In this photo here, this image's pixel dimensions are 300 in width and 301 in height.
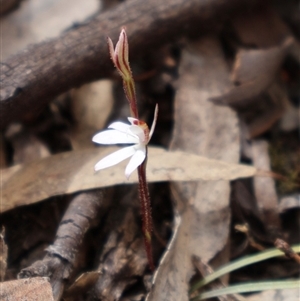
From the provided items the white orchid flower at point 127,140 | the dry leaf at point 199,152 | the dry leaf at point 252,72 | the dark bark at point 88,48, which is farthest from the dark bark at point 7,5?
the white orchid flower at point 127,140

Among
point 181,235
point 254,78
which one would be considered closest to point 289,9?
point 254,78

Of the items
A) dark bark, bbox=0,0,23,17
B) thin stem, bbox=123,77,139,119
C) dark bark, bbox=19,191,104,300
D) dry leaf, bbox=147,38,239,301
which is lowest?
dry leaf, bbox=147,38,239,301

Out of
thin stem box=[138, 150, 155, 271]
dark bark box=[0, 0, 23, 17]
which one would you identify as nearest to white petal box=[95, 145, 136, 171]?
thin stem box=[138, 150, 155, 271]

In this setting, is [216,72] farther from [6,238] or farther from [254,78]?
[6,238]

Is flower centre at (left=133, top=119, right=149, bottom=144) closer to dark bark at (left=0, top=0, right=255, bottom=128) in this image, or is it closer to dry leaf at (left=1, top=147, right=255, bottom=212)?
dry leaf at (left=1, top=147, right=255, bottom=212)

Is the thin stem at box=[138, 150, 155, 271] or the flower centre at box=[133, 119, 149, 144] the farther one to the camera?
the thin stem at box=[138, 150, 155, 271]

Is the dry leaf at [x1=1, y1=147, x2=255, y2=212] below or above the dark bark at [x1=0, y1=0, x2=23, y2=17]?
below

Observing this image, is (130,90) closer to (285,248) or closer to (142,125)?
(142,125)
